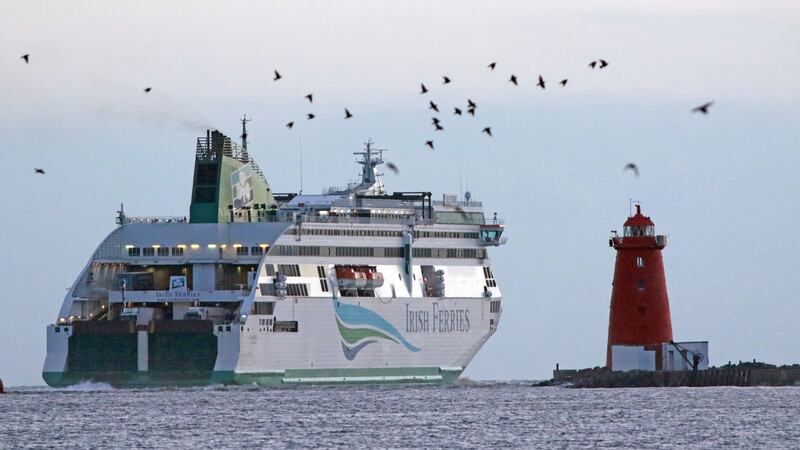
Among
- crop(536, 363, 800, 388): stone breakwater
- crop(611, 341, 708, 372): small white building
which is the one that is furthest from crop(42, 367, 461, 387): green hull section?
crop(611, 341, 708, 372): small white building

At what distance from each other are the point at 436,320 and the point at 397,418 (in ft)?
94.3

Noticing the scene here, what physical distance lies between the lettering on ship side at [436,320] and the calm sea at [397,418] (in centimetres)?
646

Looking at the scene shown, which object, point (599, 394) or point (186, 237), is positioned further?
point (186, 237)

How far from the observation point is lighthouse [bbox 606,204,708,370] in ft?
339

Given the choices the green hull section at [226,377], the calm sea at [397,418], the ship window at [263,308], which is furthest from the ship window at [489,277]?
the ship window at [263,308]

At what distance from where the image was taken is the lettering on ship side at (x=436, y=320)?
115 metres

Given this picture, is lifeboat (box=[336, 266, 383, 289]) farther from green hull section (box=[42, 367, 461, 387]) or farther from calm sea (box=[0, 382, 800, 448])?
calm sea (box=[0, 382, 800, 448])

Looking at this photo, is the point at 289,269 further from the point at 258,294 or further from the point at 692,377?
the point at 692,377

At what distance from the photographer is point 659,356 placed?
103312mm

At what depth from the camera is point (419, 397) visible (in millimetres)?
102938

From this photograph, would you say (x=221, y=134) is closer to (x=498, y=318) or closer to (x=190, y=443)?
(x=498, y=318)

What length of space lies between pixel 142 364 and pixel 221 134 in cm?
933

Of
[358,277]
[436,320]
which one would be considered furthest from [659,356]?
[436,320]

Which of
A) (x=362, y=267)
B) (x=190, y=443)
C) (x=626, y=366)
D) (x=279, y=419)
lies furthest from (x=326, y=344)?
(x=190, y=443)
